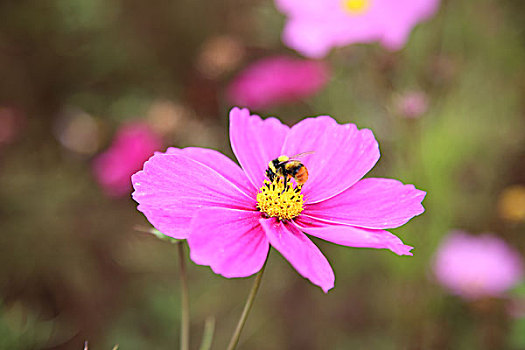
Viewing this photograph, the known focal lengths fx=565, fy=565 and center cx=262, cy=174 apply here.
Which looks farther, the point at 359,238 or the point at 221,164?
the point at 221,164

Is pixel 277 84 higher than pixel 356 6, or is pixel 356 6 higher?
pixel 356 6

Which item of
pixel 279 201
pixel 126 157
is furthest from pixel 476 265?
pixel 279 201

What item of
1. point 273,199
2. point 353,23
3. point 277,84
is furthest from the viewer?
point 277,84

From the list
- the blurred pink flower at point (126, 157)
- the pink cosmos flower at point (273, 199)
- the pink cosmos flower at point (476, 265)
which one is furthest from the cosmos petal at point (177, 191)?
the pink cosmos flower at point (476, 265)

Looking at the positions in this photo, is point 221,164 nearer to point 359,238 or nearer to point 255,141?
point 255,141

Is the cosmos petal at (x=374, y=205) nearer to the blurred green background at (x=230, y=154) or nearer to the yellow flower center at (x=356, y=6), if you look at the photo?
the blurred green background at (x=230, y=154)

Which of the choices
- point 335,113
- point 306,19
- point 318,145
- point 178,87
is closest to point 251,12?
point 178,87
